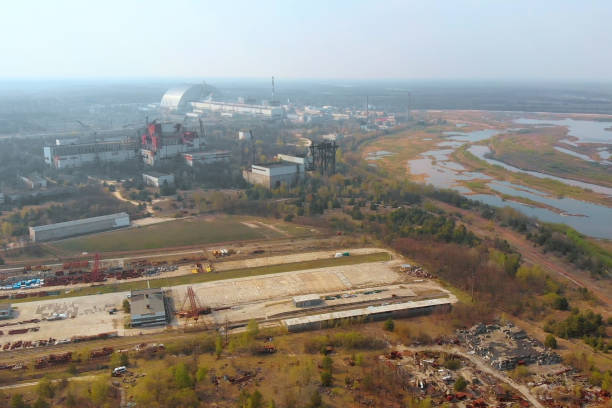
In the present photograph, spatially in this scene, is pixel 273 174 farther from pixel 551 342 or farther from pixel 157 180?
pixel 551 342

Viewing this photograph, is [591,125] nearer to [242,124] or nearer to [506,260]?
[242,124]

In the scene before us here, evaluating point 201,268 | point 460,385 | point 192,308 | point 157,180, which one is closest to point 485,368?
point 460,385

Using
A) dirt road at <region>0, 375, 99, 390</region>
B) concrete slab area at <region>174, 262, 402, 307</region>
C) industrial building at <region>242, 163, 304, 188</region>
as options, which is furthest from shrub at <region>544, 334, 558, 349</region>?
industrial building at <region>242, 163, 304, 188</region>

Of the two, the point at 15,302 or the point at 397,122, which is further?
the point at 397,122

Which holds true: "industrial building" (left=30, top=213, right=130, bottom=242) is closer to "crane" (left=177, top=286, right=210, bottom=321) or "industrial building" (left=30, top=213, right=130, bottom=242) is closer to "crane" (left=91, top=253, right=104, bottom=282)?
"crane" (left=91, top=253, right=104, bottom=282)

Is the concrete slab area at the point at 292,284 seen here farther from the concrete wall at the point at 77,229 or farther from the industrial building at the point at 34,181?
the industrial building at the point at 34,181

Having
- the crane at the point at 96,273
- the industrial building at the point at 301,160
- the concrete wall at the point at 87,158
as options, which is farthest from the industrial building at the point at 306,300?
Result: the concrete wall at the point at 87,158

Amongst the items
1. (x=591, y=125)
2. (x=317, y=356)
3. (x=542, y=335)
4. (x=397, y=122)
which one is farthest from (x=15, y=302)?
(x=591, y=125)
